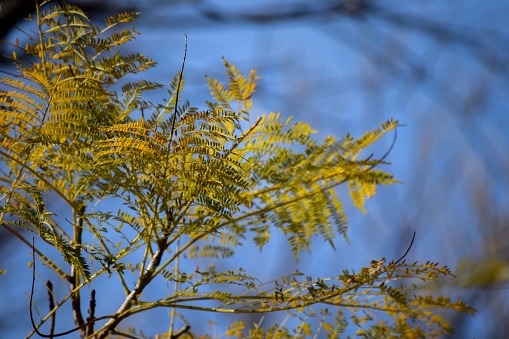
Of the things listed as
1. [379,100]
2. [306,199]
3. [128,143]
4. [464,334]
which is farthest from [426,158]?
[128,143]

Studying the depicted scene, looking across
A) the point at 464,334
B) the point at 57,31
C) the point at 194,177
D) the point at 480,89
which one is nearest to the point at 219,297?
the point at 194,177

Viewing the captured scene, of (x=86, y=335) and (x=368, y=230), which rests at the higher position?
(x=368, y=230)

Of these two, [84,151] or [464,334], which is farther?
[464,334]

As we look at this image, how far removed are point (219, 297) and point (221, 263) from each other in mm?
2572

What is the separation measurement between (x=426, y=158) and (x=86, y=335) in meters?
3.27

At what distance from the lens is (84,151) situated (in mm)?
577

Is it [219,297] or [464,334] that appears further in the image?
[464,334]

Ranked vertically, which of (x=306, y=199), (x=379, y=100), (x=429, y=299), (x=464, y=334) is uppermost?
(x=379, y=100)

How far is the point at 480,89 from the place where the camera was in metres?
3.78

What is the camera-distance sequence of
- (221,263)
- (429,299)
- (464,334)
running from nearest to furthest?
(429,299), (464,334), (221,263)

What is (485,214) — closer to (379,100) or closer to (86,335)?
(379,100)

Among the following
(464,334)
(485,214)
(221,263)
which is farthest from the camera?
(485,214)

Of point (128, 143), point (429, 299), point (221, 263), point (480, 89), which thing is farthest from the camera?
point (480, 89)

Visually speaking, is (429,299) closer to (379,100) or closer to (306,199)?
(306,199)
